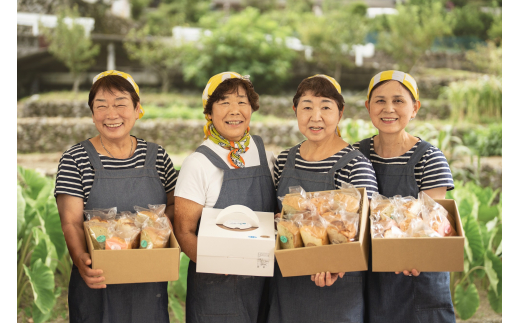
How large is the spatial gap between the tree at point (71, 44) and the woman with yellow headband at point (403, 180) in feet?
19.7

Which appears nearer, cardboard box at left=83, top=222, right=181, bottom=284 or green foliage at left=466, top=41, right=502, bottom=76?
cardboard box at left=83, top=222, right=181, bottom=284

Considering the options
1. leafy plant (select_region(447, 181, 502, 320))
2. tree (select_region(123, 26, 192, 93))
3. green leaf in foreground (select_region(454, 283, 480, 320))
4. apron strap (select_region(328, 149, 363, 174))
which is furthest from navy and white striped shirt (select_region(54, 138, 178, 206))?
tree (select_region(123, 26, 192, 93))

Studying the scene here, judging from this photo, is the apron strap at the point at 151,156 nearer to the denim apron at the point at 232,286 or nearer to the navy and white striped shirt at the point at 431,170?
the denim apron at the point at 232,286

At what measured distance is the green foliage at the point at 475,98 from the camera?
6.71m

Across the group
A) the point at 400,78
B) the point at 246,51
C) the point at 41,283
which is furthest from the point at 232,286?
the point at 246,51

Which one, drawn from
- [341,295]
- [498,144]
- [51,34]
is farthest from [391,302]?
[51,34]

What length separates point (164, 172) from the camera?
2121 millimetres

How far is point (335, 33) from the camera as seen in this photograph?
291 inches

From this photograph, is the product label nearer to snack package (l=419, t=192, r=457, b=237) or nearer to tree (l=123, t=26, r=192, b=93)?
snack package (l=419, t=192, r=457, b=237)

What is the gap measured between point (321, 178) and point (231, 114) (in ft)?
1.66

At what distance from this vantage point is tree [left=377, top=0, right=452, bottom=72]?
7164mm

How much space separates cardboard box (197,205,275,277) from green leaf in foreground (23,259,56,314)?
60.5 inches

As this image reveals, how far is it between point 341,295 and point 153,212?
2.92 ft

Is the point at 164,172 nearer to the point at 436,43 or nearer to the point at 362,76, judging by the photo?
the point at 362,76
